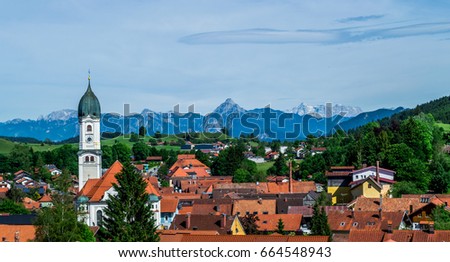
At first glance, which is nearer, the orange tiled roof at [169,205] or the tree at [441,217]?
the tree at [441,217]

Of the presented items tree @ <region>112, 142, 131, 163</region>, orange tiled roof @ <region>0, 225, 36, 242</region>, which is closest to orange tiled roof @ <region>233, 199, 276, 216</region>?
orange tiled roof @ <region>0, 225, 36, 242</region>

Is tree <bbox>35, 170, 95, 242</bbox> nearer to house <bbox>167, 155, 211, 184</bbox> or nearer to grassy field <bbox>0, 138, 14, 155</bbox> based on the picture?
house <bbox>167, 155, 211, 184</bbox>

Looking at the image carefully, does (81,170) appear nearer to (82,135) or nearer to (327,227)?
(82,135)

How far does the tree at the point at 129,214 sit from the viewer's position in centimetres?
2791

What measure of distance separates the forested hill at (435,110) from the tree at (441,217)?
7010cm

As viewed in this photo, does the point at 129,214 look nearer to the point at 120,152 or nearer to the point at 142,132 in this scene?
the point at 120,152

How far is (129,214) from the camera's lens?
97.2 feet

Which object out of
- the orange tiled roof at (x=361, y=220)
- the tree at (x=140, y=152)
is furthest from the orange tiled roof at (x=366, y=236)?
the tree at (x=140, y=152)

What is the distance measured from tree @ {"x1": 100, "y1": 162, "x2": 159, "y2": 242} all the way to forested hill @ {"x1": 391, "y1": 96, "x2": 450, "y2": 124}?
83.8 m

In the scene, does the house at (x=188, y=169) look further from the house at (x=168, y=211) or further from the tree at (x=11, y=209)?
the house at (x=168, y=211)

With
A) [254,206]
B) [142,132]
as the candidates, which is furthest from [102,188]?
[142,132]

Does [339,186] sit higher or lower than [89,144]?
lower

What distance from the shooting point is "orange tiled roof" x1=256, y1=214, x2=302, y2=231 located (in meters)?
42.1

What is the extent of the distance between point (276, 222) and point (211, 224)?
379 cm
